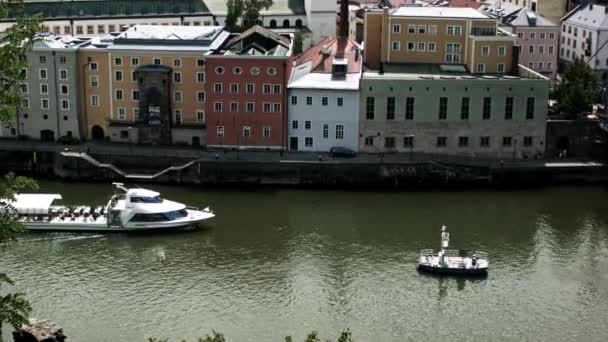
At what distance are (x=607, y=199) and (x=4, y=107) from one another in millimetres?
35442

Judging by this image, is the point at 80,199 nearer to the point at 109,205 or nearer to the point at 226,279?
the point at 109,205

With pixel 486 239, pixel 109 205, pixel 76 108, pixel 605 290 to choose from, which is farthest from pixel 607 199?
pixel 76 108

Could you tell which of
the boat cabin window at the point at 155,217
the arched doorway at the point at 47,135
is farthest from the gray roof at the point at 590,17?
the arched doorway at the point at 47,135

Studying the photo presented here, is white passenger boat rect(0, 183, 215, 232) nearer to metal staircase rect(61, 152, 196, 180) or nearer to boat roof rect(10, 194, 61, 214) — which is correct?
boat roof rect(10, 194, 61, 214)

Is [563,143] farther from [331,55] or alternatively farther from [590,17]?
[590,17]

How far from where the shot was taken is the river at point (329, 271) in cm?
3031

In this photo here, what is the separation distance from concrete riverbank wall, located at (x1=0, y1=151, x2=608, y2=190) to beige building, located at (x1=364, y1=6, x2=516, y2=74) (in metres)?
7.43

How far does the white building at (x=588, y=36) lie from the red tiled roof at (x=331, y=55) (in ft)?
60.7

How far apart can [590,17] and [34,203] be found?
139 ft

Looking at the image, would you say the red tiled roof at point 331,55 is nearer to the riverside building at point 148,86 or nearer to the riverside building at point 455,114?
the riverside building at point 455,114

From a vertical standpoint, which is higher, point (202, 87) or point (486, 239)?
point (202, 87)

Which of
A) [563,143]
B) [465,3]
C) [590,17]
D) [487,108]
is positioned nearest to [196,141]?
[487,108]

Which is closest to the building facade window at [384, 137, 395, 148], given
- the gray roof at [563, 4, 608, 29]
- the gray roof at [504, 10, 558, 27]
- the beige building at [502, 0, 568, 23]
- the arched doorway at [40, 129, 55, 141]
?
the arched doorway at [40, 129, 55, 141]

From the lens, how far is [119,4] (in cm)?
6341
